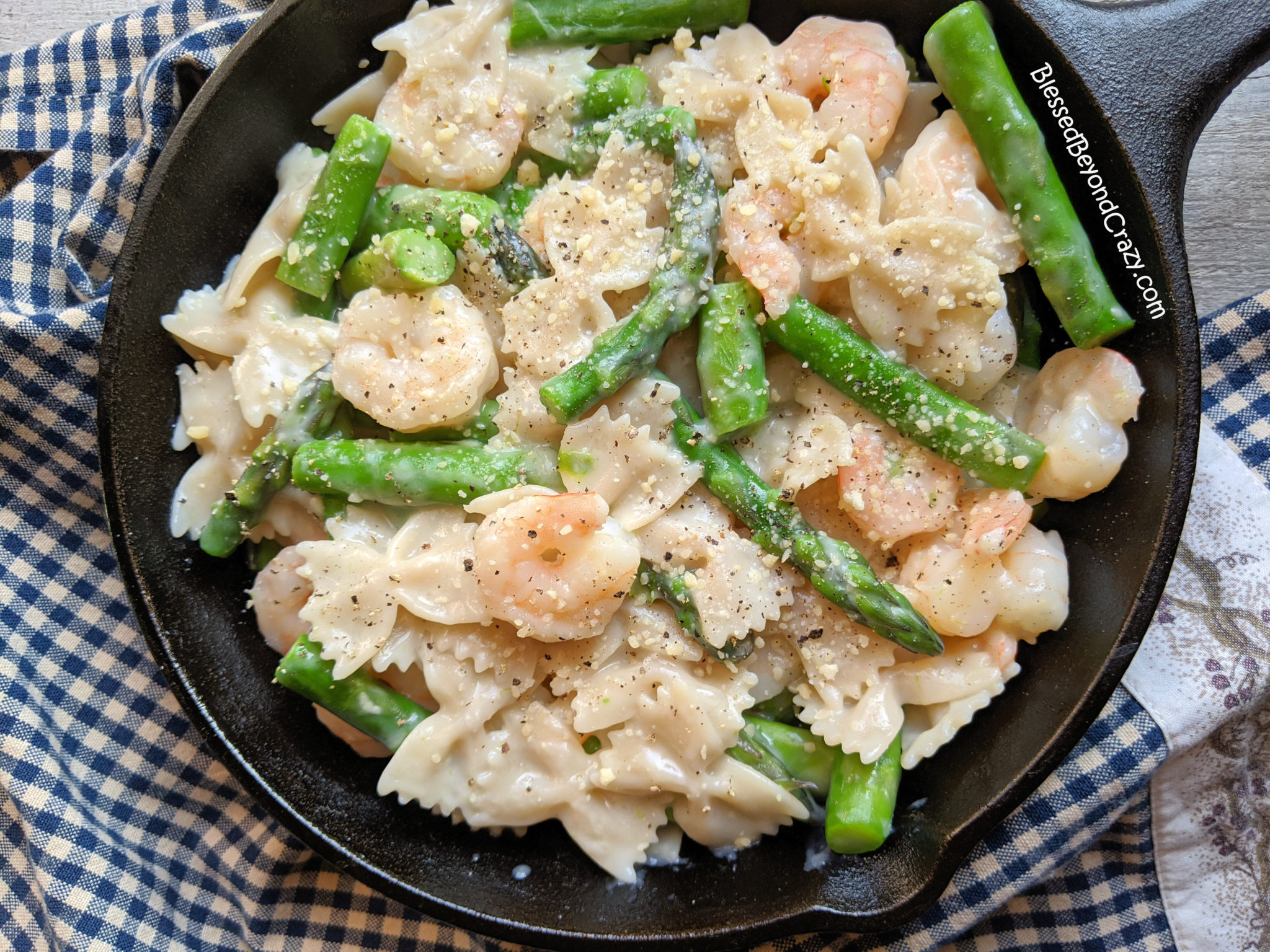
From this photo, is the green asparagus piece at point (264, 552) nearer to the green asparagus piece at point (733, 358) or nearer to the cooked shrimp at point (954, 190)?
the green asparagus piece at point (733, 358)

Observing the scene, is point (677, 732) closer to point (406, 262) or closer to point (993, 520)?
point (993, 520)

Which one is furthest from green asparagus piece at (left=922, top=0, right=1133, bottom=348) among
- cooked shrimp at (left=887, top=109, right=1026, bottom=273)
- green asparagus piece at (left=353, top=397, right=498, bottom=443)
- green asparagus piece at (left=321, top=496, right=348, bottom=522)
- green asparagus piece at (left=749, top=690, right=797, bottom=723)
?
green asparagus piece at (left=321, top=496, right=348, bottom=522)

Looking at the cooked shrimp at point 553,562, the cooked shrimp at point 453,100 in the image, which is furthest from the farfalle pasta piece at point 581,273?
the cooked shrimp at point 553,562

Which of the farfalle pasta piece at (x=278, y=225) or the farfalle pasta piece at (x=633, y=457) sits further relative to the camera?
the farfalle pasta piece at (x=278, y=225)

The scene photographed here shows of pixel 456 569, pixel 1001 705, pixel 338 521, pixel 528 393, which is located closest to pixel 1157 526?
pixel 1001 705

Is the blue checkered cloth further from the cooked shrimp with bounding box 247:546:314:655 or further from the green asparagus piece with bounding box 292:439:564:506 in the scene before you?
the green asparagus piece with bounding box 292:439:564:506

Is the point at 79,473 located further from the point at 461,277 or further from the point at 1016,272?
the point at 1016,272
